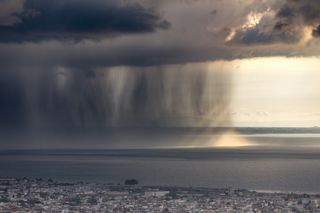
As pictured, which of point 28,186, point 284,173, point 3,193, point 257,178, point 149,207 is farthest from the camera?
point 284,173

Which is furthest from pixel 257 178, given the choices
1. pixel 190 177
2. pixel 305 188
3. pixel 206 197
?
pixel 206 197

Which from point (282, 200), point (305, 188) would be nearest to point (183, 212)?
point (282, 200)

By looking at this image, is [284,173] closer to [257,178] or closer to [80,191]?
[257,178]

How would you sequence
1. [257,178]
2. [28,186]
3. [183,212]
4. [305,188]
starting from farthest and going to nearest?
[257,178] < [305,188] < [28,186] < [183,212]

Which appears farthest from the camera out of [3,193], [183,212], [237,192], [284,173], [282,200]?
[284,173]

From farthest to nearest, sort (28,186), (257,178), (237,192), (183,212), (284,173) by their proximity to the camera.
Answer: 1. (284,173)
2. (257,178)
3. (28,186)
4. (237,192)
5. (183,212)

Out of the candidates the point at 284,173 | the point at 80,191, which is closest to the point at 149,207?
the point at 80,191

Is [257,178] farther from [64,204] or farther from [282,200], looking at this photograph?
[64,204]

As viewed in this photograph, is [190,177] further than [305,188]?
Yes

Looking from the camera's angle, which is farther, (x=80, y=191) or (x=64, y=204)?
(x=80, y=191)
